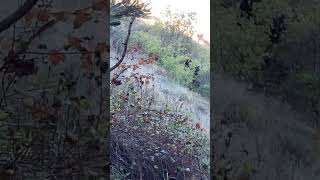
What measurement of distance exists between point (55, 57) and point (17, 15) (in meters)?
0.23

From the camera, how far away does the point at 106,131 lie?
212cm

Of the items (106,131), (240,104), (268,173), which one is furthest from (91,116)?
(268,173)

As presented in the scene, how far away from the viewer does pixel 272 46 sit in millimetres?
2172

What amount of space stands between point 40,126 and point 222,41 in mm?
831

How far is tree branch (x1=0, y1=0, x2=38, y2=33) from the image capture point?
2076mm

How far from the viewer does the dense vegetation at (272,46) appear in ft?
7.07

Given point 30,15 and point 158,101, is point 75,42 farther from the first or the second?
point 158,101

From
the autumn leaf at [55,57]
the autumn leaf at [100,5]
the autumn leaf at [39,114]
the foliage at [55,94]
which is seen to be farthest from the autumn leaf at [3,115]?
the autumn leaf at [100,5]

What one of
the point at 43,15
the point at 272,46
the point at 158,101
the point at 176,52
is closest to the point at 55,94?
the point at 43,15

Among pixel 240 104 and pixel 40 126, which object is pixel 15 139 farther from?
pixel 240 104

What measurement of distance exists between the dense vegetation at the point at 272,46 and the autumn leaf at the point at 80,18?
0.53m

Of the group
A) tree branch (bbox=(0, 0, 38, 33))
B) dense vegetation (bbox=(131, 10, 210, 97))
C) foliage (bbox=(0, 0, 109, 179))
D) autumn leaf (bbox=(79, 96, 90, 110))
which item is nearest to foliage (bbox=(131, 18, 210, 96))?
dense vegetation (bbox=(131, 10, 210, 97))

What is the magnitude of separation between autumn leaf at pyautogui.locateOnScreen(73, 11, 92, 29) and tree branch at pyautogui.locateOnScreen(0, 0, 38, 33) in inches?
6.9

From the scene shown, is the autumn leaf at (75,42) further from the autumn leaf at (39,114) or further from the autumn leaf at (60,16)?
the autumn leaf at (39,114)
